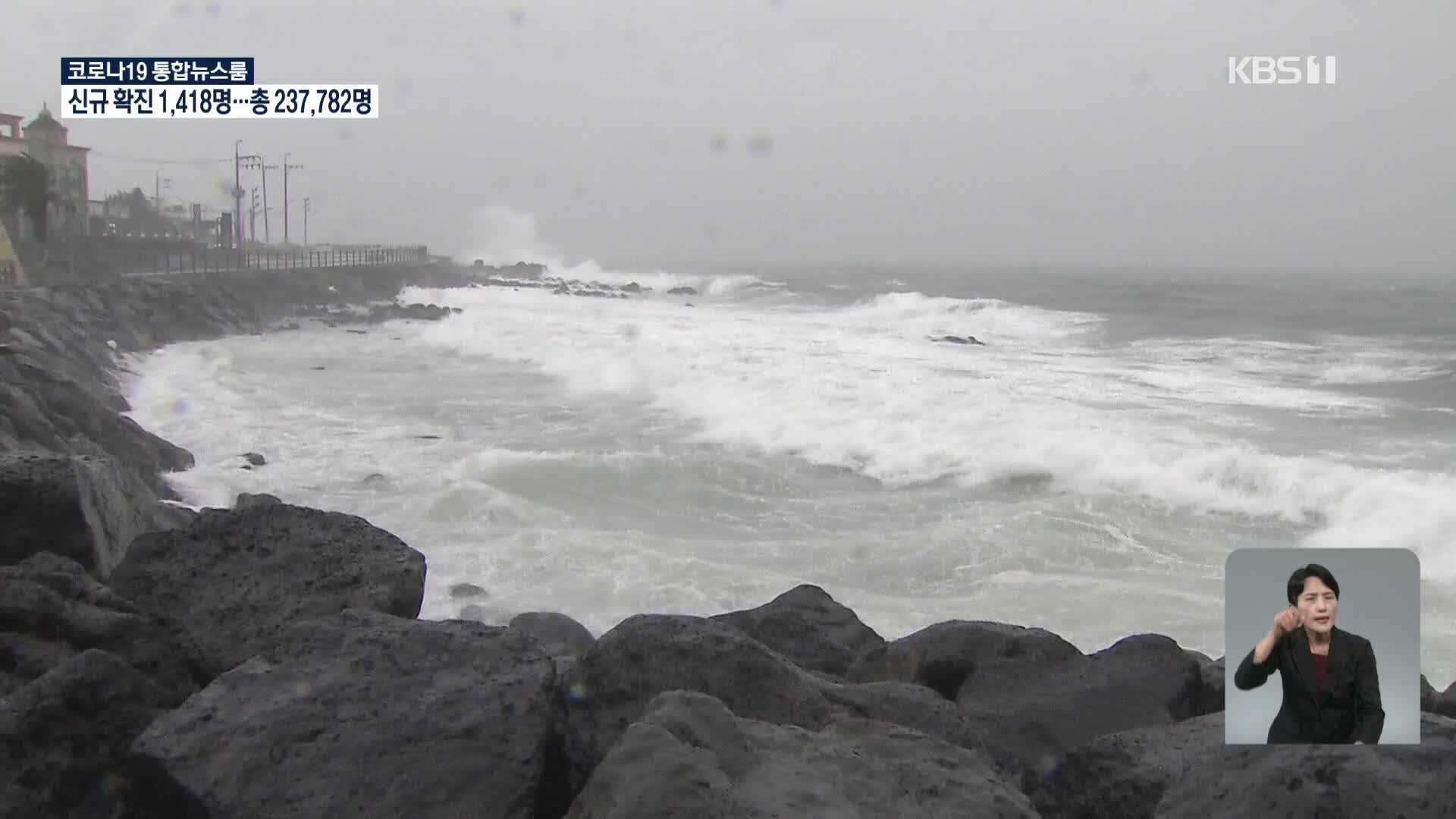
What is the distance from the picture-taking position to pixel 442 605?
24.3ft

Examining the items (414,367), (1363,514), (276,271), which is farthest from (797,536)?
(276,271)

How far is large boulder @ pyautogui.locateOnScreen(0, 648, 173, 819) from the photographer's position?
10.2 ft

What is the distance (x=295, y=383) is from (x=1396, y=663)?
17936 millimetres

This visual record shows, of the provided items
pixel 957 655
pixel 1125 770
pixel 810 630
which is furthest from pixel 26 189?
pixel 1125 770

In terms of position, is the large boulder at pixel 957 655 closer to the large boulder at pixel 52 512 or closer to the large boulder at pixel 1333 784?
the large boulder at pixel 1333 784

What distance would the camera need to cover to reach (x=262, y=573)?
178 inches

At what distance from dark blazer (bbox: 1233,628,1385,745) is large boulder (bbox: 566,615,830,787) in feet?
5.37

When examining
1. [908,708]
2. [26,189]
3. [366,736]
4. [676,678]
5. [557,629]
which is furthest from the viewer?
[26,189]

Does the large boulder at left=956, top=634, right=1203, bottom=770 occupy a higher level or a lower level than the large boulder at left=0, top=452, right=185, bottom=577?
lower

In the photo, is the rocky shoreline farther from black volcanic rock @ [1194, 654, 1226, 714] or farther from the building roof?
the building roof

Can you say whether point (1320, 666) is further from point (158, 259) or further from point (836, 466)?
point (158, 259)

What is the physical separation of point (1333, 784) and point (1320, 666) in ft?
2.42

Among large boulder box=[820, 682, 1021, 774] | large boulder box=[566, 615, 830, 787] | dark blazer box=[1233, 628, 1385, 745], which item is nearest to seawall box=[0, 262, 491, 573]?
large boulder box=[566, 615, 830, 787]

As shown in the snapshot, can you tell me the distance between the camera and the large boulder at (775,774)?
260 centimetres
